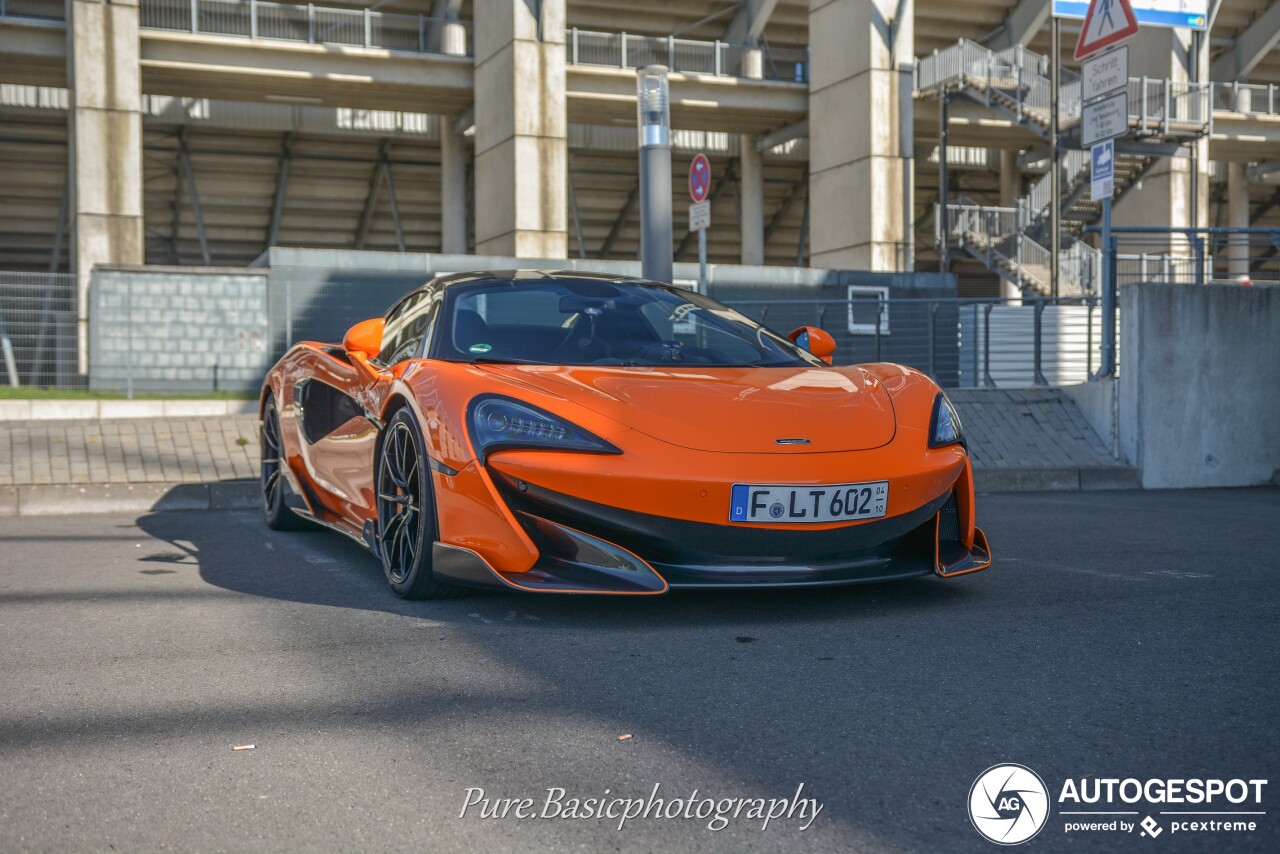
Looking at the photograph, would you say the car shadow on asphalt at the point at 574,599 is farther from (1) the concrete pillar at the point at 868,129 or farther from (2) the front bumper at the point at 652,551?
(1) the concrete pillar at the point at 868,129

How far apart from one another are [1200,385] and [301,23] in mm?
24642

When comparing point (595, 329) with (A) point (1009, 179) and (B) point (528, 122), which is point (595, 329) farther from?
(A) point (1009, 179)

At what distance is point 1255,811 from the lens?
2307 mm

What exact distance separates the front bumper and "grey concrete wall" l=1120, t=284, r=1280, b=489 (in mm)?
6238

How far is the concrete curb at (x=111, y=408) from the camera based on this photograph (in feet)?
46.4

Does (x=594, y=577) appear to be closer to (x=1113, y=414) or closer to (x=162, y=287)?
(x=1113, y=414)

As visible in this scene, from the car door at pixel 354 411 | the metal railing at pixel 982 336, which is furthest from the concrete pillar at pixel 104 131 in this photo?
the car door at pixel 354 411

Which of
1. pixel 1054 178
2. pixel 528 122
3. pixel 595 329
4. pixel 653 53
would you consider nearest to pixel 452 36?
pixel 528 122

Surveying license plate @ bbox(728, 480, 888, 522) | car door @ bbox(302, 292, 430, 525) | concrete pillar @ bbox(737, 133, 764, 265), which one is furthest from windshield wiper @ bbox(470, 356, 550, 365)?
concrete pillar @ bbox(737, 133, 764, 265)

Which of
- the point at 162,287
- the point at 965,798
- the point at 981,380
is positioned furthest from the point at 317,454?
the point at 162,287

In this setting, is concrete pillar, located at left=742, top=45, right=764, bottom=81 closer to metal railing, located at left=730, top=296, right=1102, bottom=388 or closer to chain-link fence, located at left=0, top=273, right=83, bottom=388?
metal railing, located at left=730, top=296, right=1102, bottom=388

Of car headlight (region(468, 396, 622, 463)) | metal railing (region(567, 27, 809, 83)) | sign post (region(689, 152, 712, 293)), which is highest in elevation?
metal railing (region(567, 27, 809, 83))

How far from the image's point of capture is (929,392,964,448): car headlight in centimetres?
453

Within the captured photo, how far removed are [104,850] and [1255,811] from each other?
77.1 inches
